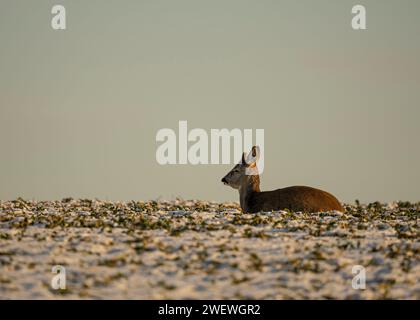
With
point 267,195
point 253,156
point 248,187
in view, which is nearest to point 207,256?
point 267,195

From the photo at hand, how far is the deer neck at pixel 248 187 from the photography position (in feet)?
85.0

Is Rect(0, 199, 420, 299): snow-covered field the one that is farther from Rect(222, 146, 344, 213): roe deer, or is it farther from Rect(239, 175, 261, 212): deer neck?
Rect(239, 175, 261, 212): deer neck

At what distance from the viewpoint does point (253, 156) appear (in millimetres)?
26531

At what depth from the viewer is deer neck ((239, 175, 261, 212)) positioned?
85.0 feet

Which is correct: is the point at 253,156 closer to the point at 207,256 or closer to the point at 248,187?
the point at 248,187

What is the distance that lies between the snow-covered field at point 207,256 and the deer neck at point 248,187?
4564 mm

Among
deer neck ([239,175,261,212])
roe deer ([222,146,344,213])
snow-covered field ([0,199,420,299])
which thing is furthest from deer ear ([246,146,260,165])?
snow-covered field ([0,199,420,299])

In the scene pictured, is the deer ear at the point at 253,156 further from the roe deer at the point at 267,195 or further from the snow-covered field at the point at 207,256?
the snow-covered field at the point at 207,256

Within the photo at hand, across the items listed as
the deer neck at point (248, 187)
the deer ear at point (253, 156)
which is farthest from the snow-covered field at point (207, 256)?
the deer ear at point (253, 156)
